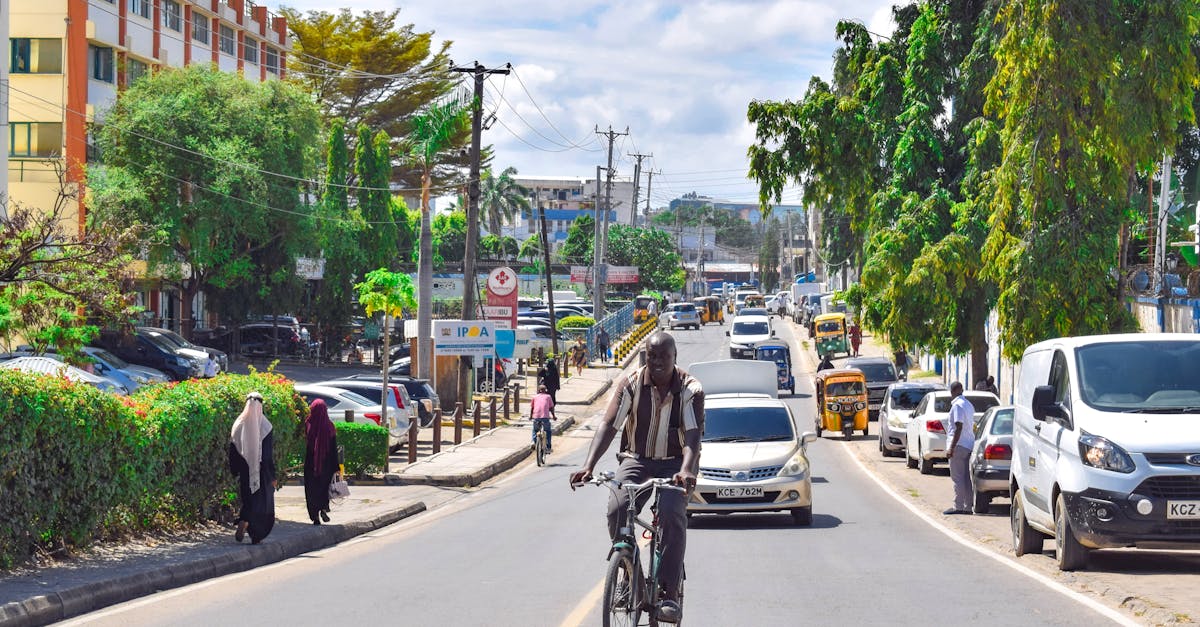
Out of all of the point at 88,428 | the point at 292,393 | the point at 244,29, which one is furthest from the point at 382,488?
the point at 244,29

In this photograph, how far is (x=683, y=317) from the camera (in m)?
87.6

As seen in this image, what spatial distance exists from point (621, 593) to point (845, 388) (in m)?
30.0

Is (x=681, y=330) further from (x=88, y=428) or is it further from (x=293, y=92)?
(x=88, y=428)

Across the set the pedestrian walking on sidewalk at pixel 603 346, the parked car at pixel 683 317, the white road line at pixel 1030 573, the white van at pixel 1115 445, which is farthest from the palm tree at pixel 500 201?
the white van at pixel 1115 445

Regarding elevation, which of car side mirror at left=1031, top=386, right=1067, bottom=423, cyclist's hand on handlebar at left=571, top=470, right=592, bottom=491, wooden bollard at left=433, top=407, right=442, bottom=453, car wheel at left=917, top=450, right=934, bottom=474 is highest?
car side mirror at left=1031, top=386, right=1067, bottom=423

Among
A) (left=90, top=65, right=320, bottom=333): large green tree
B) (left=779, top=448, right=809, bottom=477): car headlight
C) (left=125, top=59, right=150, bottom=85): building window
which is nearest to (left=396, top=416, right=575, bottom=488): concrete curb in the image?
(left=779, top=448, right=809, bottom=477): car headlight

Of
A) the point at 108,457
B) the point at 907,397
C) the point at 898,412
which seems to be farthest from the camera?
the point at 907,397

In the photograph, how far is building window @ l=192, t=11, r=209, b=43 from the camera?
61.3 metres

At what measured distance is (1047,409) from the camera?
39.9 ft

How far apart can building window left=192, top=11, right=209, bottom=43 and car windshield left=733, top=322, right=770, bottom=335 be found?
1084 inches

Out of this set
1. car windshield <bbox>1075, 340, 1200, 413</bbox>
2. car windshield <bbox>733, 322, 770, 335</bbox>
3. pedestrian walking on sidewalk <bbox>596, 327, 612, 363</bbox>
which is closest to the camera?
car windshield <bbox>1075, 340, 1200, 413</bbox>

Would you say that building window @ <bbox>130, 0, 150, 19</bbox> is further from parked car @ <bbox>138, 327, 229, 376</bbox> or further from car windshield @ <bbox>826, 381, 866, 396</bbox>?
car windshield @ <bbox>826, 381, 866, 396</bbox>

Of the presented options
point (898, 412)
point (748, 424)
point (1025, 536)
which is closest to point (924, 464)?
point (898, 412)

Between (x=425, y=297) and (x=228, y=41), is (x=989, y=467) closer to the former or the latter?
(x=425, y=297)
